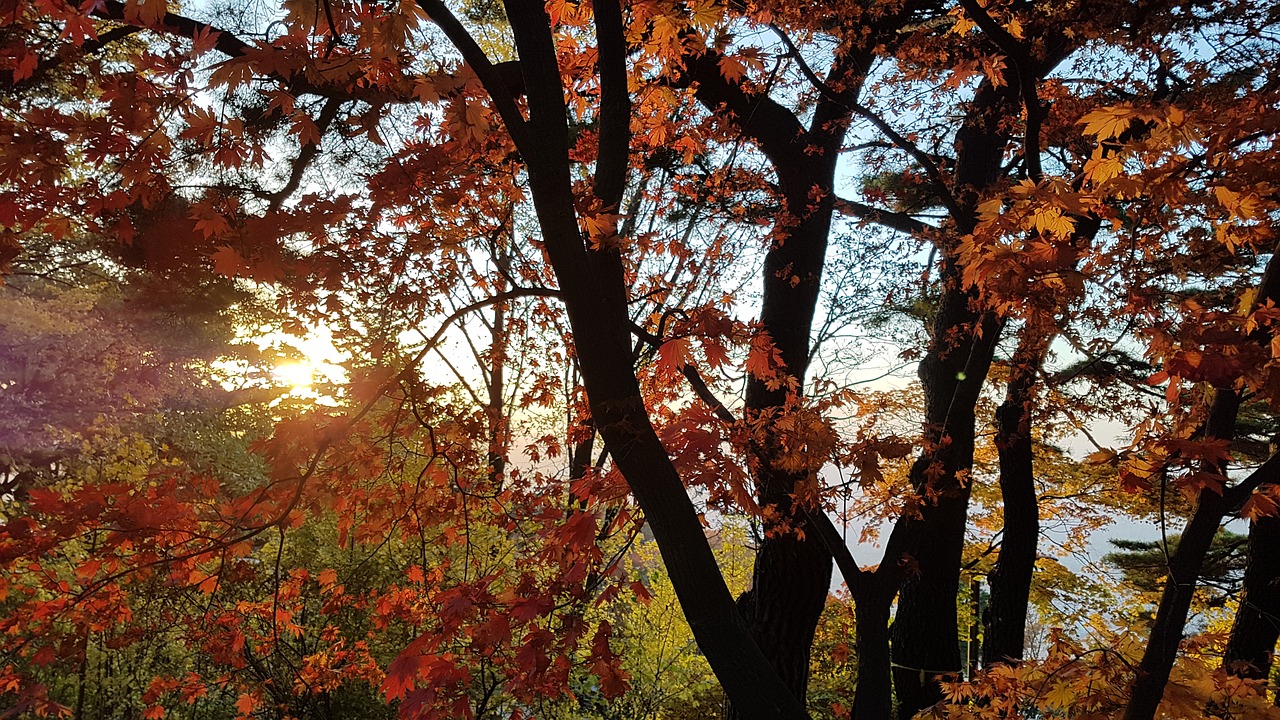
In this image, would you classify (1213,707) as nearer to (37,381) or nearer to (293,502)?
(293,502)

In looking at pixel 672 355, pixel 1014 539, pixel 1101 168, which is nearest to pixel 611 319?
pixel 672 355

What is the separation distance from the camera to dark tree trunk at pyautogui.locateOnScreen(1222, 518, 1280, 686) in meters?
6.32

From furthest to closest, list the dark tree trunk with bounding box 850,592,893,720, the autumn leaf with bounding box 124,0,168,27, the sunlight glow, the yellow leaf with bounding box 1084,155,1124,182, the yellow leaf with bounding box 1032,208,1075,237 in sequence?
the sunlight glow, the dark tree trunk with bounding box 850,592,893,720, the yellow leaf with bounding box 1084,155,1124,182, the yellow leaf with bounding box 1032,208,1075,237, the autumn leaf with bounding box 124,0,168,27

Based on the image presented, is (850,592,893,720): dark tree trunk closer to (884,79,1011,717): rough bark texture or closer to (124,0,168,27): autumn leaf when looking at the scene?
(884,79,1011,717): rough bark texture

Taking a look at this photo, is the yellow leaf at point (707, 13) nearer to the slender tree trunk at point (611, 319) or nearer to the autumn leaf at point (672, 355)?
the slender tree trunk at point (611, 319)

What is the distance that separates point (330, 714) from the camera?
7.52 meters

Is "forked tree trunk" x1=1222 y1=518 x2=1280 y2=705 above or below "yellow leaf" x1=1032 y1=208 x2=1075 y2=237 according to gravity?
below

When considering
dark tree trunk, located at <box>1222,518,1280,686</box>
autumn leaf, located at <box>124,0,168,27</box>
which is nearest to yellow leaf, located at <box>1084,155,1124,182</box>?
autumn leaf, located at <box>124,0,168,27</box>

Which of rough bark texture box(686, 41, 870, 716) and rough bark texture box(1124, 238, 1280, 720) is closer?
rough bark texture box(1124, 238, 1280, 720)

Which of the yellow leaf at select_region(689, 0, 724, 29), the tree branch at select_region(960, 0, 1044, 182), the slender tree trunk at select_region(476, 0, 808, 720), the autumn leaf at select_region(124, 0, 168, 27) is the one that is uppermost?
the yellow leaf at select_region(689, 0, 724, 29)

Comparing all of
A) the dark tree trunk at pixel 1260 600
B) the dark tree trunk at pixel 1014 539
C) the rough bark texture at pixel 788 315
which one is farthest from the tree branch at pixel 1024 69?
the dark tree trunk at pixel 1260 600

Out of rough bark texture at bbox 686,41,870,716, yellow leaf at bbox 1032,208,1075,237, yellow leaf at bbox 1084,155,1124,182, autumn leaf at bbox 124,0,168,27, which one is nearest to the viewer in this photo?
autumn leaf at bbox 124,0,168,27

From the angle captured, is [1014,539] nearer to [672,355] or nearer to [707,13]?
[672,355]

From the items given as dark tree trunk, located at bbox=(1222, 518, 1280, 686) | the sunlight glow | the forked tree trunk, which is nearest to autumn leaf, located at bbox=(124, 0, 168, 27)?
dark tree trunk, located at bbox=(1222, 518, 1280, 686)
